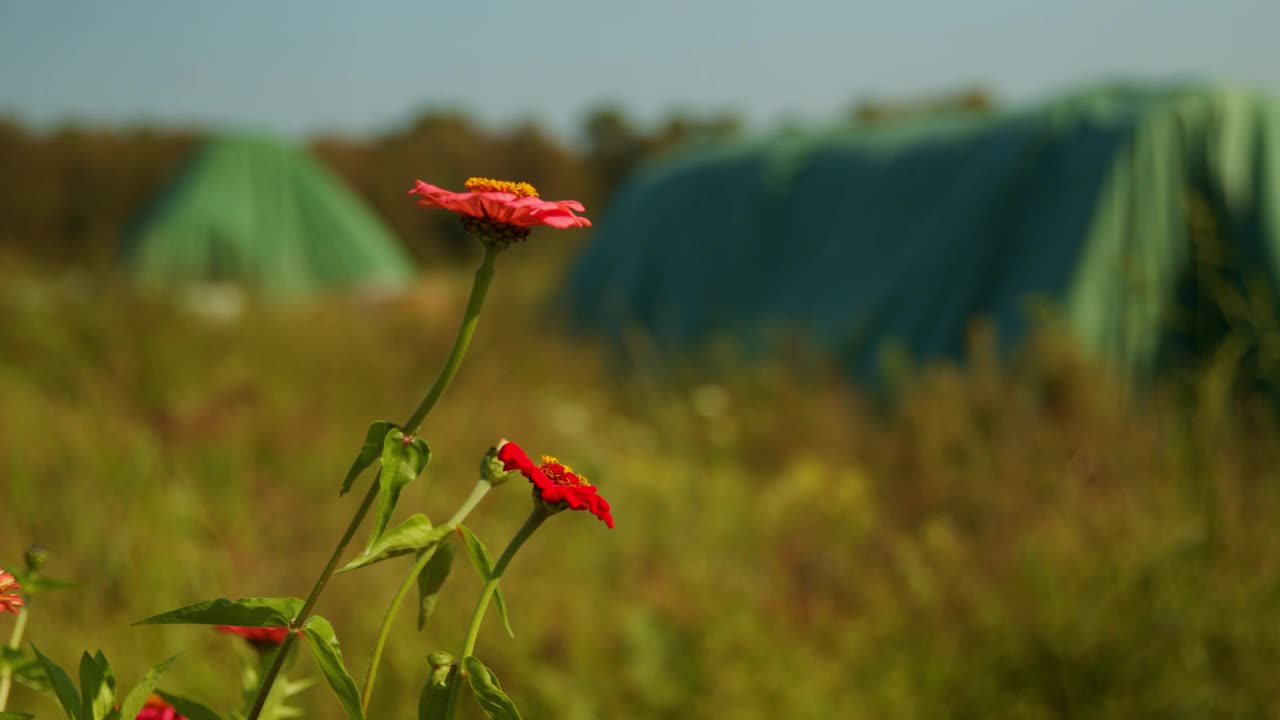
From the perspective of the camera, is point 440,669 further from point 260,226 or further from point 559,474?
point 260,226

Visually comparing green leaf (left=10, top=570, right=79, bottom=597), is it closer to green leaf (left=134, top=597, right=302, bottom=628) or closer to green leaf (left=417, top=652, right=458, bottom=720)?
green leaf (left=134, top=597, right=302, bottom=628)

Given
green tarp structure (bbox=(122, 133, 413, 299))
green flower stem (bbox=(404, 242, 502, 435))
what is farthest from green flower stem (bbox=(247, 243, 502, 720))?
green tarp structure (bbox=(122, 133, 413, 299))

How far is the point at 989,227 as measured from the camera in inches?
213

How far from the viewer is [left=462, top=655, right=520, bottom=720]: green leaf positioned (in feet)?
1.86

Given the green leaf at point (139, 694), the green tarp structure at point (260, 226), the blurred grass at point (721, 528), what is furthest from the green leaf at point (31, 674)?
the green tarp structure at point (260, 226)

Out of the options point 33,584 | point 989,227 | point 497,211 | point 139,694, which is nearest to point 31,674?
point 33,584

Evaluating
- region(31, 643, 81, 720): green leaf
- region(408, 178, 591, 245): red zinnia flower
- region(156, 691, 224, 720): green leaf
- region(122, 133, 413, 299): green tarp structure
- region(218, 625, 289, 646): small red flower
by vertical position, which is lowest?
region(122, 133, 413, 299): green tarp structure

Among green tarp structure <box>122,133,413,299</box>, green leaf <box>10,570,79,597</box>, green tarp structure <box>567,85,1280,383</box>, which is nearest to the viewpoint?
green leaf <box>10,570,79,597</box>

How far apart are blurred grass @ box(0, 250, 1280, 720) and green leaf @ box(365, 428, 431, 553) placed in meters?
1.55

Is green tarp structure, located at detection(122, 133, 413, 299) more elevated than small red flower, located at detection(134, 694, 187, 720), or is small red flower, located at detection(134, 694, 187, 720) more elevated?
small red flower, located at detection(134, 694, 187, 720)

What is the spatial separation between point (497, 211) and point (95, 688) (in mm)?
330

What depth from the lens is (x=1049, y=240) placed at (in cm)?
505

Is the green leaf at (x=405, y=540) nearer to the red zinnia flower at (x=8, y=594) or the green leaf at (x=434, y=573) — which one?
the green leaf at (x=434, y=573)

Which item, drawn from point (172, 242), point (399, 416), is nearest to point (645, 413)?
point (399, 416)
